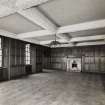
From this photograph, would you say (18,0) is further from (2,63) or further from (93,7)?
(2,63)

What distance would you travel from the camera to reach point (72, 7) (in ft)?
10.3

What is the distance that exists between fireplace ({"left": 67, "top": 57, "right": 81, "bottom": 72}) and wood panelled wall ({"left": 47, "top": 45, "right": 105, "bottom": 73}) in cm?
43

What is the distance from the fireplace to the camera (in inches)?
426

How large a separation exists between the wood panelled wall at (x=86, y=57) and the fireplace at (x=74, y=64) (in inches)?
16.9

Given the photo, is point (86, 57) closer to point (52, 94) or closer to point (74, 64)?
point (74, 64)

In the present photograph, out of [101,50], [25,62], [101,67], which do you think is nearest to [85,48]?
[101,50]

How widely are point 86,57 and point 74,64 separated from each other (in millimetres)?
1556

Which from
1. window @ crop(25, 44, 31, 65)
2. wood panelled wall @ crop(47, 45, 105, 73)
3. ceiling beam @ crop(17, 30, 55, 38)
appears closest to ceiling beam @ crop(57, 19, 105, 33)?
ceiling beam @ crop(17, 30, 55, 38)

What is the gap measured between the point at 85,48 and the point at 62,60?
121 inches

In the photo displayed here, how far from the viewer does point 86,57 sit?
1047cm

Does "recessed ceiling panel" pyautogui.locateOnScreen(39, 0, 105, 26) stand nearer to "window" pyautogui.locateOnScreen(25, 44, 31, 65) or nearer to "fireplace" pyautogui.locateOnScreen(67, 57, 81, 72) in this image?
"window" pyautogui.locateOnScreen(25, 44, 31, 65)

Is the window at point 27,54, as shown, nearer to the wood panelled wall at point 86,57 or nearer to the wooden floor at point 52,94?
the wooden floor at point 52,94

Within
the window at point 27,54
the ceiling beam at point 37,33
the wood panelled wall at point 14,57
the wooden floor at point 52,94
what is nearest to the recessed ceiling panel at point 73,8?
the ceiling beam at point 37,33

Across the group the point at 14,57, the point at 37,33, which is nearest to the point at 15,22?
the point at 37,33
